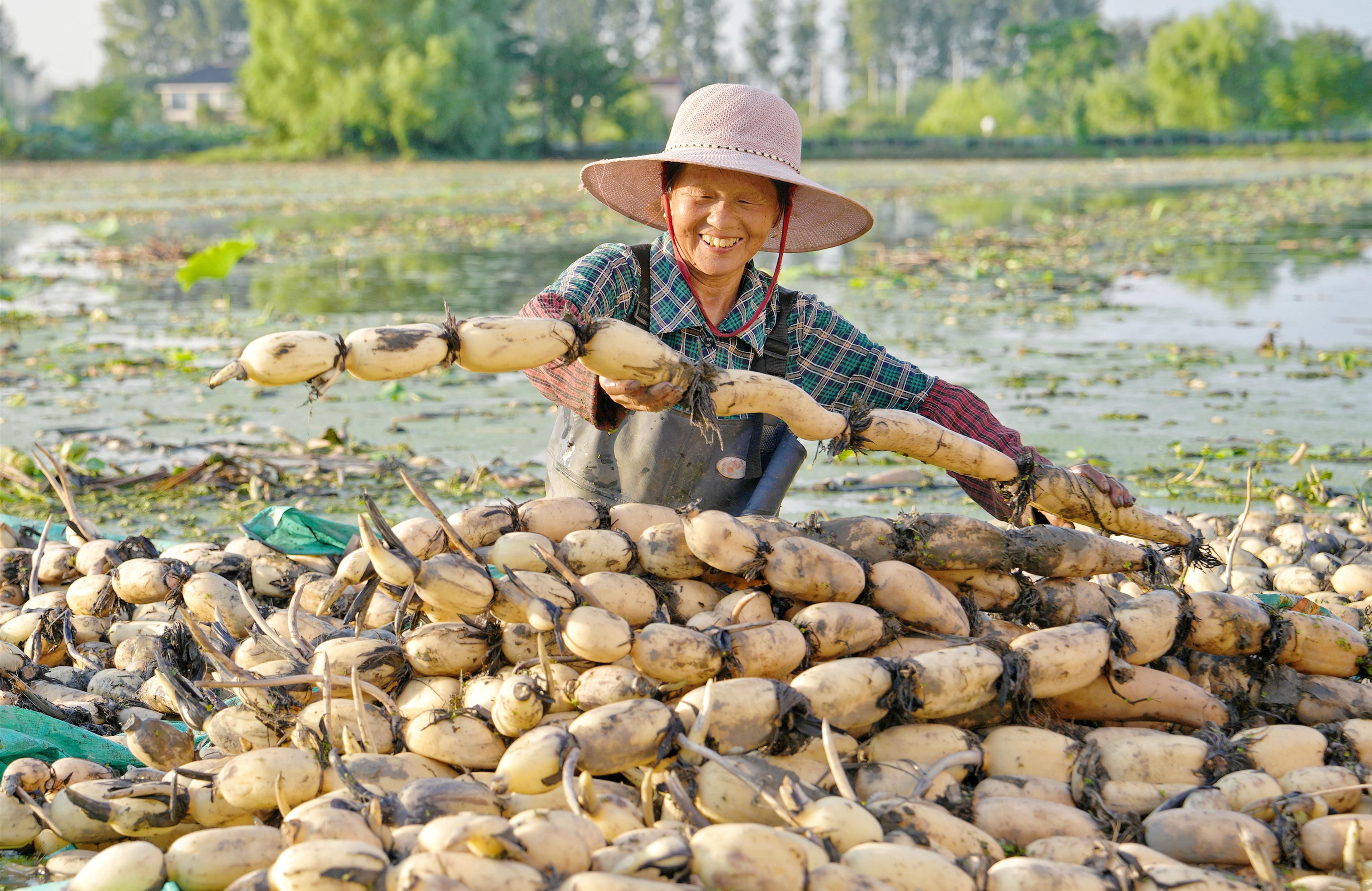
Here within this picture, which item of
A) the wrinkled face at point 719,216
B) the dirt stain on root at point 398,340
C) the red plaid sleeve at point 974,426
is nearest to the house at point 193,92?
the wrinkled face at point 719,216

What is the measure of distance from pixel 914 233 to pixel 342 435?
1219 cm

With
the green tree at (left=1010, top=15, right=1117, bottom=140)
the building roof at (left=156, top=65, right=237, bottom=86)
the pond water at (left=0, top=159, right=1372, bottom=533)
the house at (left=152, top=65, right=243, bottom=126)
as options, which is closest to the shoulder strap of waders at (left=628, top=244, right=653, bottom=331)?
Result: the pond water at (left=0, top=159, right=1372, bottom=533)

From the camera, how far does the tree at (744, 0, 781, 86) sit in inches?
3433

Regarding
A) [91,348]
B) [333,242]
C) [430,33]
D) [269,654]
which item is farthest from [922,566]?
[430,33]

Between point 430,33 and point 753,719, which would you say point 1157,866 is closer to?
point 753,719

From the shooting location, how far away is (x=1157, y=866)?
1818 mm

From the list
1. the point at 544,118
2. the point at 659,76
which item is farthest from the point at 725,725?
the point at 659,76

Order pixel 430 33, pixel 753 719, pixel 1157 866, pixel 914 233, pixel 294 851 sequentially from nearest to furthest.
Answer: pixel 294 851, pixel 1157 866, pixel 753 719, pixel 914 233, pixel 430 33

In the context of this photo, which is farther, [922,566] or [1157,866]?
[922,566]

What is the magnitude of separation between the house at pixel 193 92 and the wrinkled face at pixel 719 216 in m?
76.6

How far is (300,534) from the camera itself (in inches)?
133

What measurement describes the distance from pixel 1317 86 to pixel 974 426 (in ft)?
180

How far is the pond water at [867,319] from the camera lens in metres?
5.56

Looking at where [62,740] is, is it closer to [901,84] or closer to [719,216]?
[719,216]
